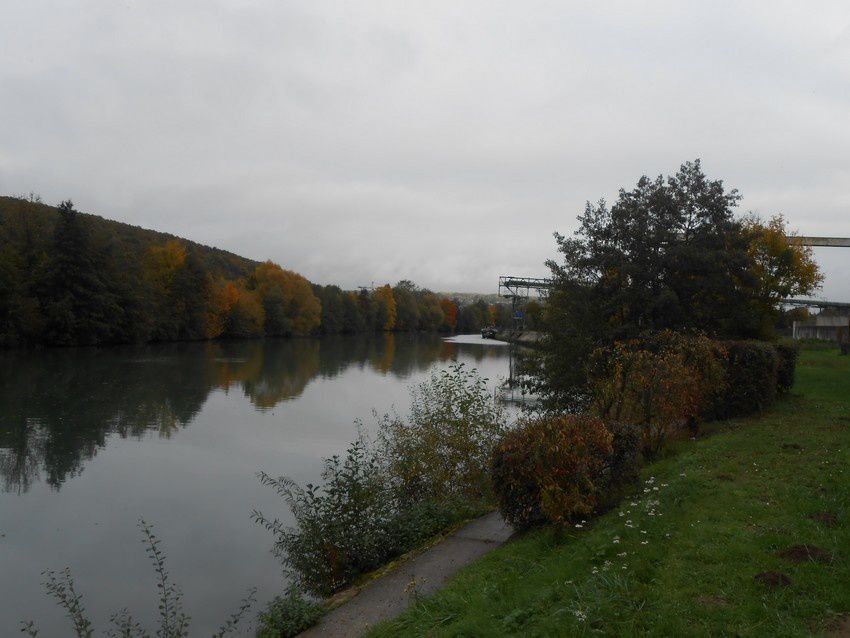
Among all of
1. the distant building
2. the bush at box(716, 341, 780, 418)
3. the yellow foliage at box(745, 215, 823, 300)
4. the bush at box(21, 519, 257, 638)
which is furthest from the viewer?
the distant building

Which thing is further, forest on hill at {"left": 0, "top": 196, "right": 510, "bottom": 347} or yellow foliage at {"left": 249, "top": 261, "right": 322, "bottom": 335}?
yellow foliage at {"left": 249, "top": 261, "right": 322, "bottom": 335}

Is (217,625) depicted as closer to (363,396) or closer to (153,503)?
(153,503)

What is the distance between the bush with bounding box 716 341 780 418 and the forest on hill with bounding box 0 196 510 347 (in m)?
49.3

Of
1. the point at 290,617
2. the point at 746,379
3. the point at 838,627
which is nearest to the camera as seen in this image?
the point at 838,627

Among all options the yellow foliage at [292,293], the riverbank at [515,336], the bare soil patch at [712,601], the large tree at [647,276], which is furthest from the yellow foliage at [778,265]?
the yellow foliage at [292,293]

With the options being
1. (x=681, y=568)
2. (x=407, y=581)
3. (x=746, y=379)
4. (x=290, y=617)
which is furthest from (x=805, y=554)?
(x=746, y=379)

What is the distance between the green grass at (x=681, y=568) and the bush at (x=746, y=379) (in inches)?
177

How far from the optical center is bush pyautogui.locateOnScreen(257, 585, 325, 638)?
20.6ft

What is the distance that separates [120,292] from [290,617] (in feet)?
182

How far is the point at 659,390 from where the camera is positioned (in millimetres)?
10047

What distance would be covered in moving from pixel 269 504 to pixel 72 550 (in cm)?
338

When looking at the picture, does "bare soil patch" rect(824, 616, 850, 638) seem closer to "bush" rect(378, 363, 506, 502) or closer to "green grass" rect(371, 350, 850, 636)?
"green grass" rect(371, 350, 850, 636)

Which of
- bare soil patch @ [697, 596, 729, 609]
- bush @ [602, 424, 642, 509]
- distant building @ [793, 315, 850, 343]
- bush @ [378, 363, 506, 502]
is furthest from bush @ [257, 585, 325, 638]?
distant building @ [793, 315, 850, 343]

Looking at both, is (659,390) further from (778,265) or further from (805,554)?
(778,265)
